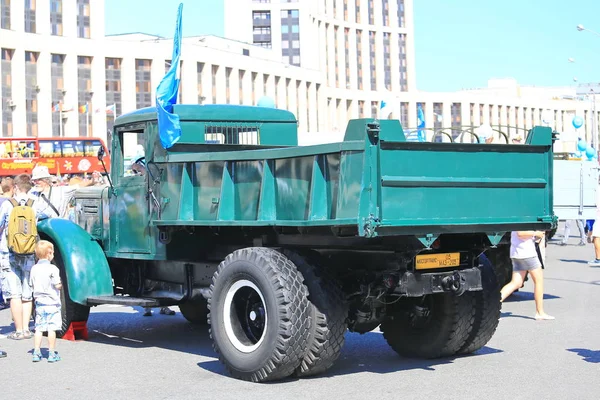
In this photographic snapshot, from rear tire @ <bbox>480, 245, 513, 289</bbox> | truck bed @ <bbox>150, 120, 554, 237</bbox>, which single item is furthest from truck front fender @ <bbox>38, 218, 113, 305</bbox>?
rear tire @ <bbox>480, 245, 513, 289</bbox>

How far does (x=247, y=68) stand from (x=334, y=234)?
3708 inches

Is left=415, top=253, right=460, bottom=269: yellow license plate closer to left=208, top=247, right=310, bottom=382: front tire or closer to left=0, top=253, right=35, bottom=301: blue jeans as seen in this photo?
left=208, top=247, right=310, bottom=382: front tire

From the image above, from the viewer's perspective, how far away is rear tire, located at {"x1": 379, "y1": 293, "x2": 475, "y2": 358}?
917cm

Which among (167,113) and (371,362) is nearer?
(371,362)

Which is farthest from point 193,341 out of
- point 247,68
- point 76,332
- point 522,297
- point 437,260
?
point 247,68

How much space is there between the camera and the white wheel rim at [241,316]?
859cm

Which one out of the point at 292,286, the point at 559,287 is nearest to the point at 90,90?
the point at 559,287

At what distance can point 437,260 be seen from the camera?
851cm

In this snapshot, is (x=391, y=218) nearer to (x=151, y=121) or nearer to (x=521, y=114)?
(x=151, y=121)

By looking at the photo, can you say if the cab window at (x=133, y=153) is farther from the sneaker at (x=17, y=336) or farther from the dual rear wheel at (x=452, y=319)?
the dual rear wheel at (x=452, y=319)

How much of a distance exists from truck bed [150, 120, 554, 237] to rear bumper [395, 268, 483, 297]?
1.42ft

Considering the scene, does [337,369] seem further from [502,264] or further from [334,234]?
[502,264]

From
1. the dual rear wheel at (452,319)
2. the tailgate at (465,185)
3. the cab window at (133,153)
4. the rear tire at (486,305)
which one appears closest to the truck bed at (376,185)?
the tailgate at (465,185)

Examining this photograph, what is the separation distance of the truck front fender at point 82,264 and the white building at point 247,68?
12.3 m
